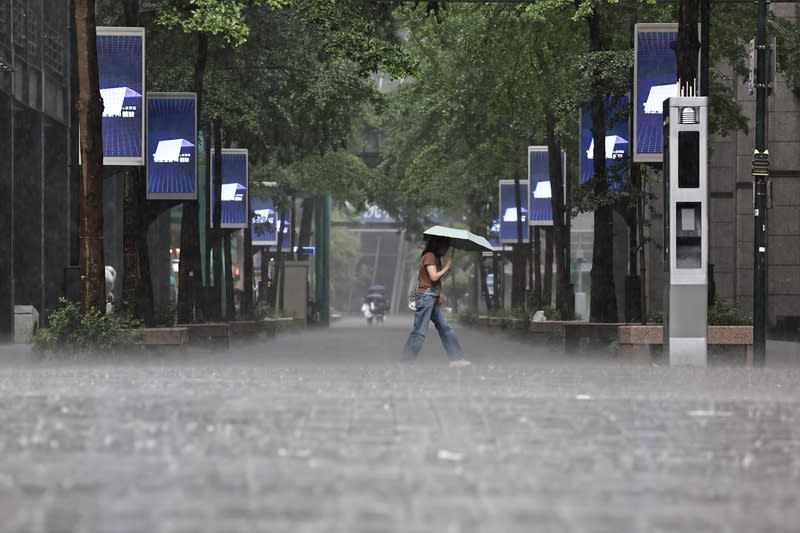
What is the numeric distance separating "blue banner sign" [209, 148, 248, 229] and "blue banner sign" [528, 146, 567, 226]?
6846 millimetres

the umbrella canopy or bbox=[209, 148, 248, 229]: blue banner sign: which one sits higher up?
bbox=[209, 148, 248, 229]: blue banner sign

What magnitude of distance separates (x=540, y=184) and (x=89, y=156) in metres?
19.6

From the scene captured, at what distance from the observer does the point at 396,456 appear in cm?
1029

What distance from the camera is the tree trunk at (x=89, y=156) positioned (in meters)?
24.4

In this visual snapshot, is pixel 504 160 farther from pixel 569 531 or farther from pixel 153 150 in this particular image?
pixel 569 531

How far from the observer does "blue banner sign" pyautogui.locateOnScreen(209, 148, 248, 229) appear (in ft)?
138

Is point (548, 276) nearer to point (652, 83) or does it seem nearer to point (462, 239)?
point (652, 83)

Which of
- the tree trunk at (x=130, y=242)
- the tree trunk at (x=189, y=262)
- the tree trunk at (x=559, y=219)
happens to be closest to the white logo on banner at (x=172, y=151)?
the tree trunk at (x=130, y=242)

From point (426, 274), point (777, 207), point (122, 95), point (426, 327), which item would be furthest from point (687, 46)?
point (777, 207)

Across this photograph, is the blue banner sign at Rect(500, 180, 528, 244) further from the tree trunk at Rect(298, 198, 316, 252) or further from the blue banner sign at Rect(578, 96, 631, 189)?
the tree trunk at Rect(298, 198, 316, 252)

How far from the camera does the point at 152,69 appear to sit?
35094mm

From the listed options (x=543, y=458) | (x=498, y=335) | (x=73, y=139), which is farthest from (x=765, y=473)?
(x=498, y=335)

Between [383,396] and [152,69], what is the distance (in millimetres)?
20637

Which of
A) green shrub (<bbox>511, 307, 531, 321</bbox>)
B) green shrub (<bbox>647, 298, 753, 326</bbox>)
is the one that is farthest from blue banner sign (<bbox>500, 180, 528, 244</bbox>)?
green shrub (<bbox>647, 298, 753, 326</bbox>)
